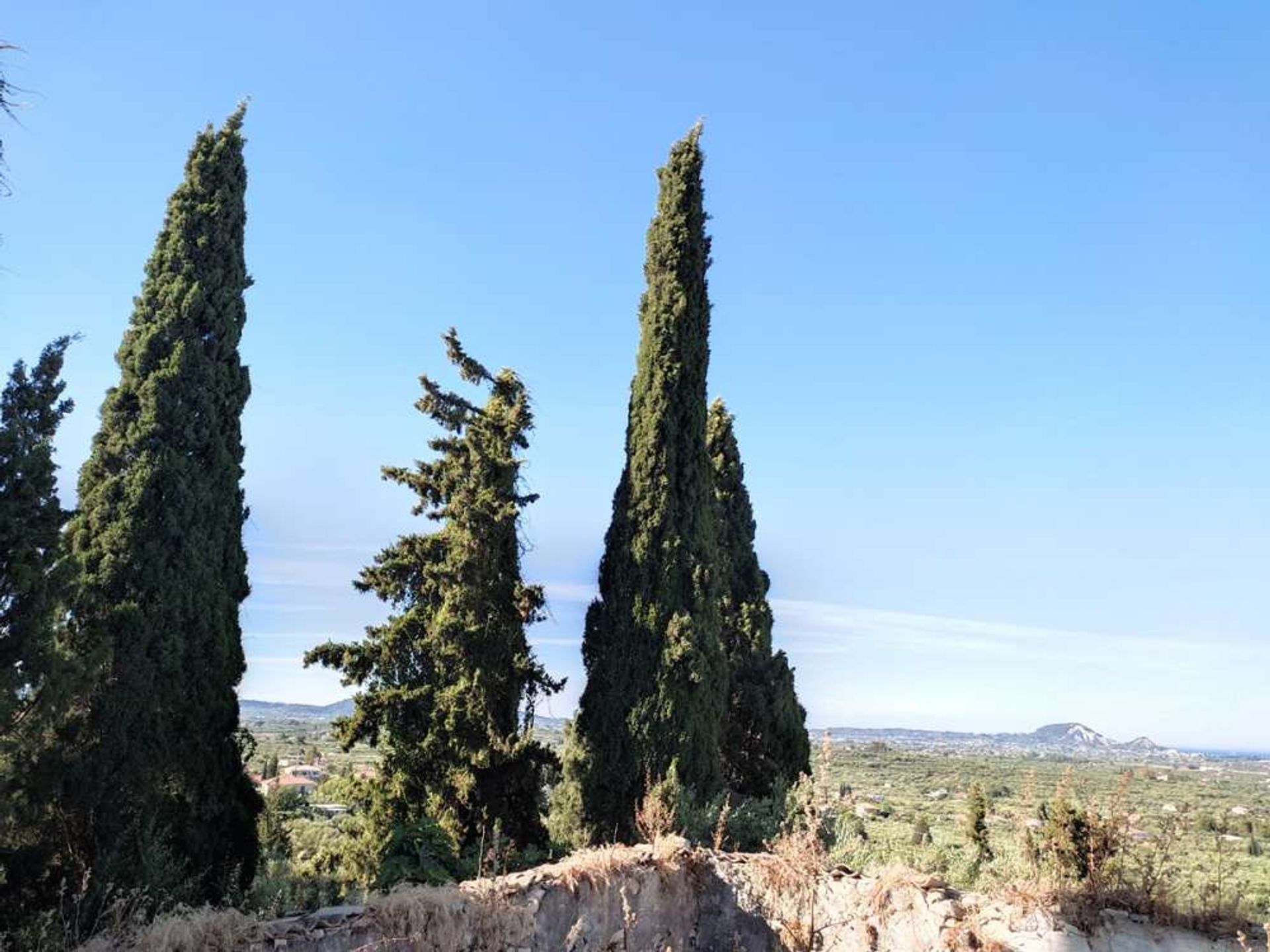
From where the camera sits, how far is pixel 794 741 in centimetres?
1549

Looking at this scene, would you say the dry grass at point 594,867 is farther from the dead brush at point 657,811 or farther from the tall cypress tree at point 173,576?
the tall cypress tree at point 173,576

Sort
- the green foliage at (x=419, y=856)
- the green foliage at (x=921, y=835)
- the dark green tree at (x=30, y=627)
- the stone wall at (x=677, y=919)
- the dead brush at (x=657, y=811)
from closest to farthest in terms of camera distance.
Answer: the stone wall at (x=677, y=919) < the dark green tree at (x=30, y=627) < the dead brush at (x=657, y=811) < the green foliage at (x=419, y=856) < the green foliage at (x=921, y=835)

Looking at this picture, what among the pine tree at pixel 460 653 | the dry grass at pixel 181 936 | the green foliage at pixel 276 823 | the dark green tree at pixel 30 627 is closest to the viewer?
the dry grass at pixel 181 936

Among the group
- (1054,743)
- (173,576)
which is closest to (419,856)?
(173,576)

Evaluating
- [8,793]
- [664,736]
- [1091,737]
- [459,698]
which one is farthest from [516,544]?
[1091,737]

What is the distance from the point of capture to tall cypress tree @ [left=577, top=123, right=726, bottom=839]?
11.9m

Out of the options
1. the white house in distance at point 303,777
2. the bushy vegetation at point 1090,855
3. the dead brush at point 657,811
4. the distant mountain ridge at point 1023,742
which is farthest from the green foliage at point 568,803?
the distant mountain ridge at point 1023,742

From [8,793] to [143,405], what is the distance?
4.44 metres

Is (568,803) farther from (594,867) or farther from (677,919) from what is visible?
(594,867)

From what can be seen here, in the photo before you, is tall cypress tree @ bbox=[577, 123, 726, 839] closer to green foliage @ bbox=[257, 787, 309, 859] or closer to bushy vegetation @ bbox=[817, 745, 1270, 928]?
bushy vegetation @ bbox=[817, 745, 1270, 928]

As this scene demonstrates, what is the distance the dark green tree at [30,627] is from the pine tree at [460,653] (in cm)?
403

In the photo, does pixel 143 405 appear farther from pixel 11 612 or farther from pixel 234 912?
pixel 234 912

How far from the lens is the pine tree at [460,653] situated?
38.3 ft

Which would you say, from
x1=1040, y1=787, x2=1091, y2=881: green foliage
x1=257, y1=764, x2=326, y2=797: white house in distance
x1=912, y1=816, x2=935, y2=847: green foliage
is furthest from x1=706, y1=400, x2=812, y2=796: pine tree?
x1=257, y1=764, x2=326, y2=797: white house in distance
